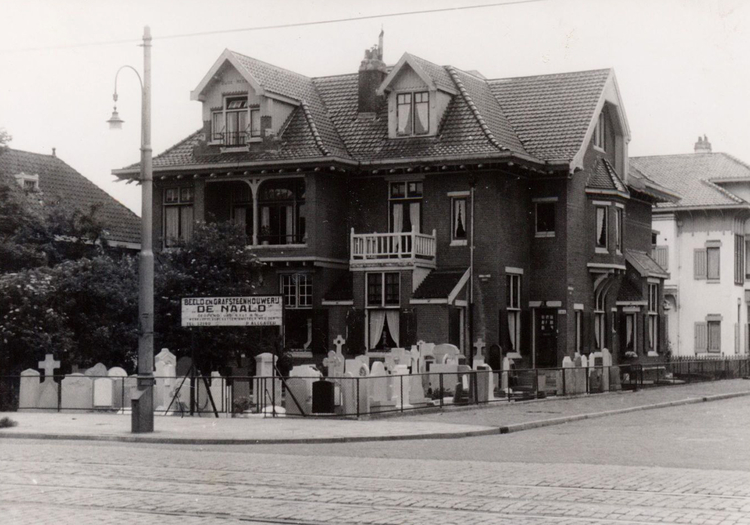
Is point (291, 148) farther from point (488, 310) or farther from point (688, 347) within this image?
point (688, 347)

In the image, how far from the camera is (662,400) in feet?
105

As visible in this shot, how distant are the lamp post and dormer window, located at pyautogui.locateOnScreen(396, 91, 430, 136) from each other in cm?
1983

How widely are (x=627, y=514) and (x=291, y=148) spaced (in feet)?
102

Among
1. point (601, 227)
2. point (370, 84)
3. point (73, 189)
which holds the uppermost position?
point (370, 84)

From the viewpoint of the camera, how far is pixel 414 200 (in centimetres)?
4200

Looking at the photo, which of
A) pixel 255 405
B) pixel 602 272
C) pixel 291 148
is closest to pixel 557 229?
pixel 602 272

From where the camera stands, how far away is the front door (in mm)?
42125

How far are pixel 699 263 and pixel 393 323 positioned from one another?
2399 centimetres

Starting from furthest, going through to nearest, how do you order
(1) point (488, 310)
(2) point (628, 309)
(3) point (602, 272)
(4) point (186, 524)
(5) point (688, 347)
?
1. (5) point (688, 347)
2. (2) point (628, 309)
3. (3) point (602, 272)
4. (1) point (488, 310)
5. (4) point (186, 524)

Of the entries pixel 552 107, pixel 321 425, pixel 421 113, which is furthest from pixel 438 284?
pixel 321 425

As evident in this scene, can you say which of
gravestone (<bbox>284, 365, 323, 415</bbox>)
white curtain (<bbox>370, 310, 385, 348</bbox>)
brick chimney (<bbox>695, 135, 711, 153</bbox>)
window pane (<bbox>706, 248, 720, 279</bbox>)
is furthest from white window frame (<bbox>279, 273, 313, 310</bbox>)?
brick chimney (<bbox>695, 135, 711, 153</bbox>)

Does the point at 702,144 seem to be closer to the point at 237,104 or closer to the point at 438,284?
the point at 438,284

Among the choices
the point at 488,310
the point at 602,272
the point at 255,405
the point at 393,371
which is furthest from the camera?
the point at 602,272

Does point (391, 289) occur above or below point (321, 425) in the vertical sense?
above
